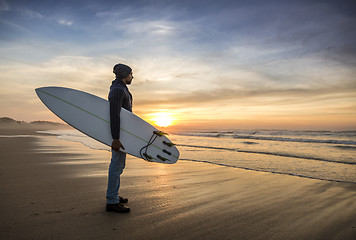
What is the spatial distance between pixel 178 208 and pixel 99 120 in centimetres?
175

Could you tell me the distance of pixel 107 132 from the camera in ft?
10.3

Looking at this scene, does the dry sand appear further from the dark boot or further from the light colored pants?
the light colored pants

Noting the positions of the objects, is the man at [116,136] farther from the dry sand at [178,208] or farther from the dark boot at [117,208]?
the dry sand at [178,208]

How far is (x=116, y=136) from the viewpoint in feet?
8.46

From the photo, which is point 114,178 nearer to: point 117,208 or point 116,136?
point 117,208

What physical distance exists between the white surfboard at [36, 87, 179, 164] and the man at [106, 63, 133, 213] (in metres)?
0.44

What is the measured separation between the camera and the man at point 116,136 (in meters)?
2.56

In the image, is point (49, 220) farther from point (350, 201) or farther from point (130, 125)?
point (350, 201)

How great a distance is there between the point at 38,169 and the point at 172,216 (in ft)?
13.5

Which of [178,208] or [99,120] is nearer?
[178,208]

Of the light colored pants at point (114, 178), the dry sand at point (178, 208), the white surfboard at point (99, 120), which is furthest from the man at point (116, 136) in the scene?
the white surfboard at point (99, 120)

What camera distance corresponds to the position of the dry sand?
210 cm


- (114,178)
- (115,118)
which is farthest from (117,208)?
(115,118)

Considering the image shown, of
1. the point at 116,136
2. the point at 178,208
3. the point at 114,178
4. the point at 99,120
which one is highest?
the point at 99,120
